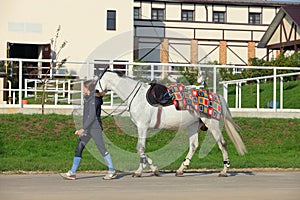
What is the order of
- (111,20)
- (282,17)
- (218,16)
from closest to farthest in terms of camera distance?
(282,17)
(111,20)
(218,16)

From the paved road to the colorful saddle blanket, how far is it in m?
1.27

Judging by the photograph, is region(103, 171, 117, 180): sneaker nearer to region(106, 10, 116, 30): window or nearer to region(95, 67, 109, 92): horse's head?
region(95, 67, 109, 92): horse's head

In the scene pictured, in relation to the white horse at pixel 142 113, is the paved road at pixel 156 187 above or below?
below

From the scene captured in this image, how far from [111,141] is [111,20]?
3096 cm

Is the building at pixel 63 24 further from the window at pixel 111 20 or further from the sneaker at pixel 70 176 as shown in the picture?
the sneaker at pixel 70 176

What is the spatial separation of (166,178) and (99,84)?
2135 millimetres

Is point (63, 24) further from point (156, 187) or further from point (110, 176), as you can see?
point (156, 187)

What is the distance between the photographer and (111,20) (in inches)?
1928

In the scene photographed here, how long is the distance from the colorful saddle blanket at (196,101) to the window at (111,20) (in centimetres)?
3529

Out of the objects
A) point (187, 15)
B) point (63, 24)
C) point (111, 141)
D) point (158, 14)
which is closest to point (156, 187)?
point (111, 141)

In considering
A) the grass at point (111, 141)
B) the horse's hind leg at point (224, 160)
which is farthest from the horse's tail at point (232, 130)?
the grass at point (111, 141)

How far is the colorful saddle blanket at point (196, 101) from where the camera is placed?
13516 mm

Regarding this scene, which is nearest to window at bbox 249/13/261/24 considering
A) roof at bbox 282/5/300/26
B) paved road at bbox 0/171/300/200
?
roof at bbox 282/5/300/26

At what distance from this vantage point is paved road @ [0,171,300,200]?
10.5 metres
